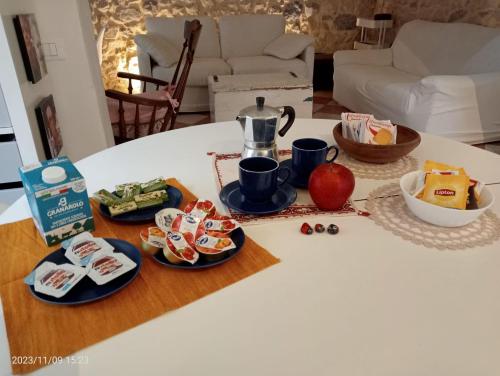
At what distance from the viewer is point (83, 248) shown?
72 centimetres

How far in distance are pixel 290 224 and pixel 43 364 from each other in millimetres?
507

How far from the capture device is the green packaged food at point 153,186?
3.06 feet

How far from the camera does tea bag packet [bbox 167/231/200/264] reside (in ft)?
2.31

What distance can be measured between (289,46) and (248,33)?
553 mm

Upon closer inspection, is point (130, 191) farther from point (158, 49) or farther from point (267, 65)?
point (267, 65)

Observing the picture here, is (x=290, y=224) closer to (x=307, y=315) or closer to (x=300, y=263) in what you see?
(x=300, y=263)

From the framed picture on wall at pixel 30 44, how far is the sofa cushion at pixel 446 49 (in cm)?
317

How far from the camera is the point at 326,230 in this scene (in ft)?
2.71

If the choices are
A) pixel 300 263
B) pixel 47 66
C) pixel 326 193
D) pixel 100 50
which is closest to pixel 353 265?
pixel 300 263

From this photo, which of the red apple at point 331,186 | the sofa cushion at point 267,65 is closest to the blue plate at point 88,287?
the red apple at point 331,186

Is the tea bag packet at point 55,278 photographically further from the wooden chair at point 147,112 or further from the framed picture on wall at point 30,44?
the wooden chair at point 147,112

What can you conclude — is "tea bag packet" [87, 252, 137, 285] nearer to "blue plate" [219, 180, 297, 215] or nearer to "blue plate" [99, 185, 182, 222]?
"blue plate" [99, 185, 182, 222]

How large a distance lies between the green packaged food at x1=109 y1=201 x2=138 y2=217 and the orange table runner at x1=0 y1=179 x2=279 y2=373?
2.0 inches
